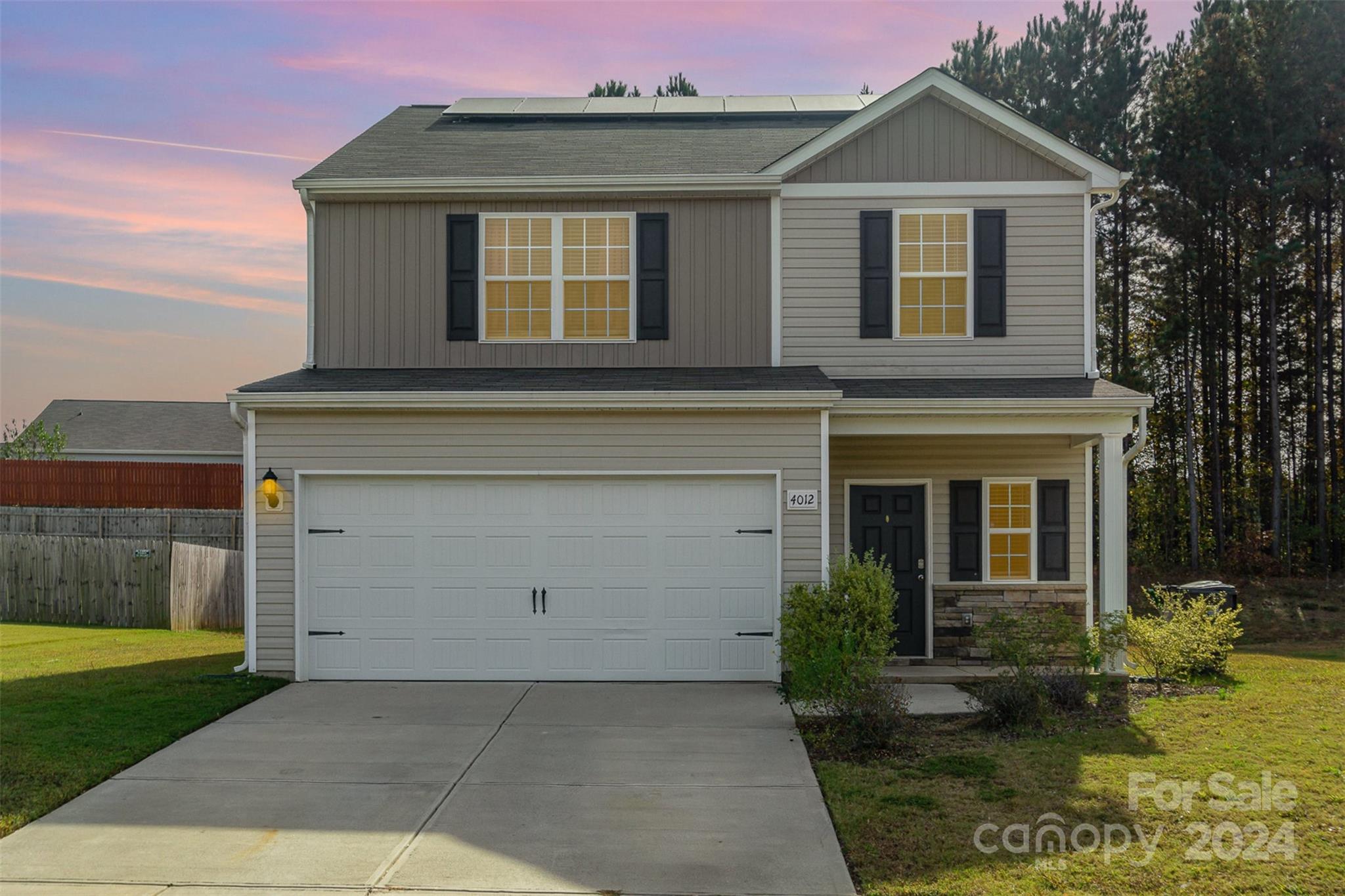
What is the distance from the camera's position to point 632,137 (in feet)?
44.0

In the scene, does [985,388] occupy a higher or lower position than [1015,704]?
higher

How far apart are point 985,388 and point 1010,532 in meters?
1.81

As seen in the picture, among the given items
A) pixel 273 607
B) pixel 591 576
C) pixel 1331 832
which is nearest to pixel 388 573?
pixel 273 607

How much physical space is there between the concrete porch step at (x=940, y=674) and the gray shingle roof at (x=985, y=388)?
9.22ft

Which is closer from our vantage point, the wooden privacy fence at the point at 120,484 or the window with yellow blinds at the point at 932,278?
the window with yellow blinds at the point at 932,278

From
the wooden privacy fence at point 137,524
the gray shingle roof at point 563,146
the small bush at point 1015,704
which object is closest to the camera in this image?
the small bush at point 1015,704

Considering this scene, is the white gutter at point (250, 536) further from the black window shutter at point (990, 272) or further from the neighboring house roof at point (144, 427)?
the neighboring house roof at point (144, 427)

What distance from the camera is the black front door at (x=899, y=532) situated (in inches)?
453

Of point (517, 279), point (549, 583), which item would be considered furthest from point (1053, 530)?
point (517, 279)

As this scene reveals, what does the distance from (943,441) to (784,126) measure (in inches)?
207

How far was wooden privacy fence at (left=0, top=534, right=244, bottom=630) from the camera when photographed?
15.7 meters

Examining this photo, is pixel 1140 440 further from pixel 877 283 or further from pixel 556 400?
pixel 556 400

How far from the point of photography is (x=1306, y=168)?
19.4 meters

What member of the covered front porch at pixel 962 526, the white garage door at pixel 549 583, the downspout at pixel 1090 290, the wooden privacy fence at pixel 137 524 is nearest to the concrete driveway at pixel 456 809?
the white garage door at pixel 549 583
